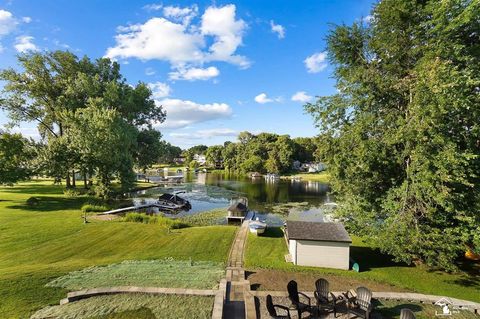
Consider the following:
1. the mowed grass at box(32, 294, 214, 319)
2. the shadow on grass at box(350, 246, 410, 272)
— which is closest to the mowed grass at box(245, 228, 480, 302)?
the shadow on grass at box(350, 246, 410, 272)

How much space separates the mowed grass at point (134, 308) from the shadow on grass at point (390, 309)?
697 centimetres

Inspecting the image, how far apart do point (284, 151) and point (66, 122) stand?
2814 inches

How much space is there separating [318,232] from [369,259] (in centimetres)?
448

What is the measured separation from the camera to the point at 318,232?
1739cm

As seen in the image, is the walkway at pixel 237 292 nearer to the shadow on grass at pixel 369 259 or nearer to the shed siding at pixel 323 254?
the shed siding at pixel 323 254

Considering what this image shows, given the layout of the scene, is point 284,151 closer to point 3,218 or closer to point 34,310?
point 3,218

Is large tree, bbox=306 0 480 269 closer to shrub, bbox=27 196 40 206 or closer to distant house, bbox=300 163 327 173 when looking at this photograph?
shrub, bbox=27 196 40 206

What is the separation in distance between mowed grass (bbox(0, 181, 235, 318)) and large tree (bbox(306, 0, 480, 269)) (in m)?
10.6

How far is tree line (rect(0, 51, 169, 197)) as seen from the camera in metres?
35.9

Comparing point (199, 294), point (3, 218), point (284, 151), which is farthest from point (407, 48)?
point (284, 151)

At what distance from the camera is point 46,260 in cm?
1603

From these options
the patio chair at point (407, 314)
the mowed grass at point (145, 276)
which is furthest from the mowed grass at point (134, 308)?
the patio chair at point (407, 314)

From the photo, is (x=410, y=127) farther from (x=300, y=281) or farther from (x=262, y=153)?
(x=262, y=153)

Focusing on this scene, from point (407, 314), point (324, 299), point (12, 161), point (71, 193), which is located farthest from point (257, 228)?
point (12, 161)
